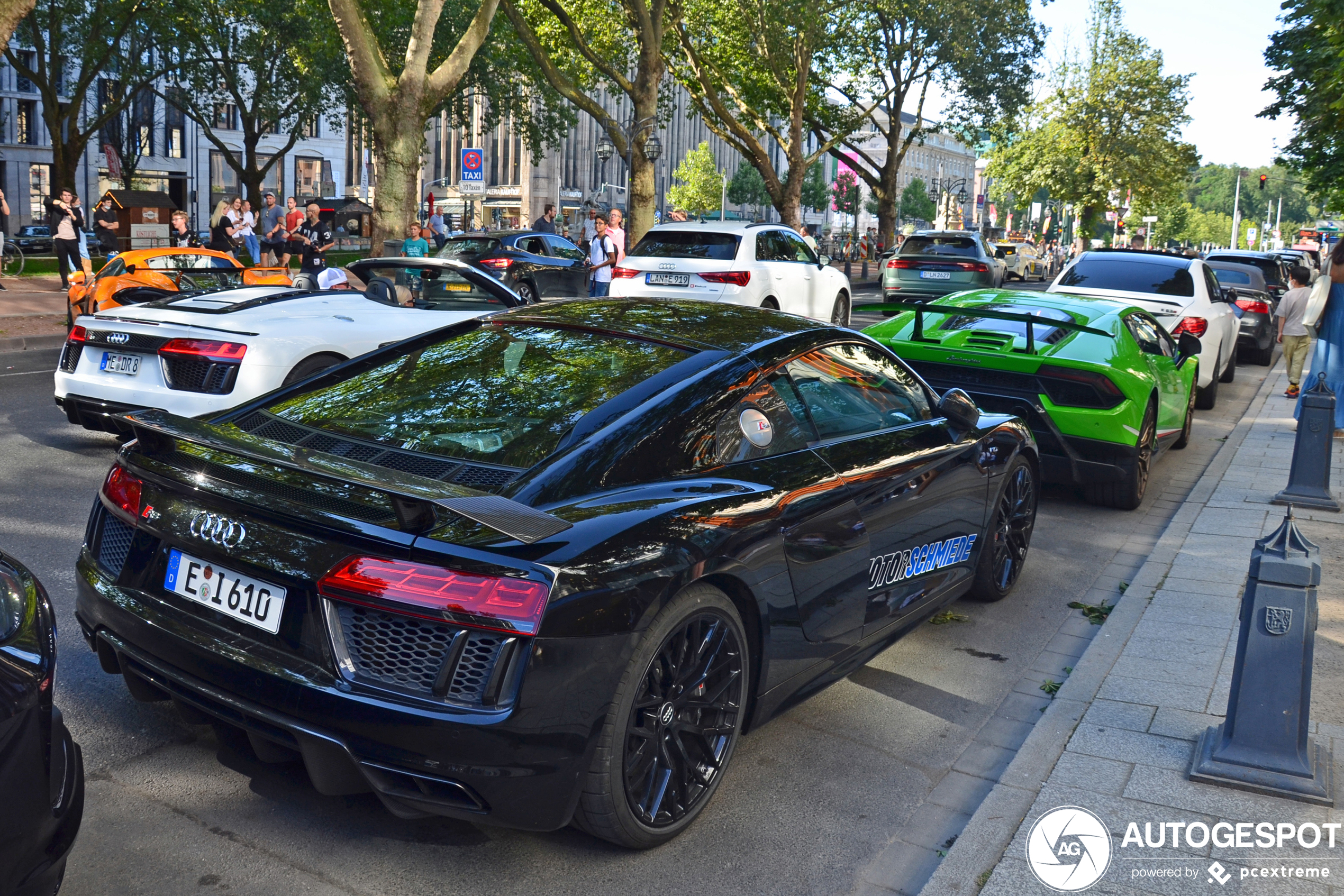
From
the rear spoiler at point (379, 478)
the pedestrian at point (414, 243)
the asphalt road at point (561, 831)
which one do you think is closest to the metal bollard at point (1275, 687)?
the asphalt road at point (561, 831)

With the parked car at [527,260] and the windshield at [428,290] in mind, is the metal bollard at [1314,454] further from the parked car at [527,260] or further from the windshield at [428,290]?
the parked car at [527,260]

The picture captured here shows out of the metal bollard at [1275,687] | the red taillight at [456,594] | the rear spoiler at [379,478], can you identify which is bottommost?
the metal bollard at [1275,687]

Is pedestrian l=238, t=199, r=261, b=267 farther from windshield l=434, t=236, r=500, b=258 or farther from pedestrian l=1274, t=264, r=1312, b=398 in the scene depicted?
pedestrian l=1274, t=264, r=1312, b=398

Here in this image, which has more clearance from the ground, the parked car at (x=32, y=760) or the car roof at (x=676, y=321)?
the car roof at (x=676, y=321)

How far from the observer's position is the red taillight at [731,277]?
50.1ft

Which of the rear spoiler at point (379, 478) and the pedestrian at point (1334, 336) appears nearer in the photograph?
the rear spoiler at point (379, 478)

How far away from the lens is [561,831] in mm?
3389

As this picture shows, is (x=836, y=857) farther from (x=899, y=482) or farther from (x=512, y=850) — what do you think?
(x=899, y=482)

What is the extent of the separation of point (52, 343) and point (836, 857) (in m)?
14.9

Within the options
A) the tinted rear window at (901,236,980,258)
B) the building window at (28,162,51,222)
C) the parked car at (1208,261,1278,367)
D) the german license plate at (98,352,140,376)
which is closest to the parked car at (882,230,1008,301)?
the tinted rear window at (901,236,980,258)

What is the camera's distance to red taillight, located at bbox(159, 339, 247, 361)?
7.15m

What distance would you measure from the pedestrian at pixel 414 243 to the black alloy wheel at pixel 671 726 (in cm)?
1519

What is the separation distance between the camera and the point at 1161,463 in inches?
401

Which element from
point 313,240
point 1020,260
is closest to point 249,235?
point 313,240
